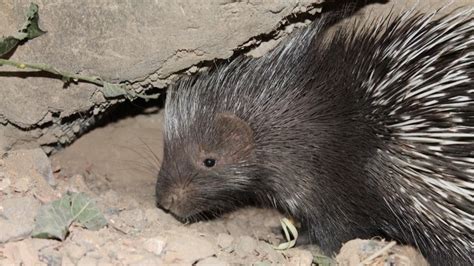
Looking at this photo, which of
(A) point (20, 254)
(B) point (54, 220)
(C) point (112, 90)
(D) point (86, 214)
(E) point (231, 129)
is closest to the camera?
(A) point (20, 254)

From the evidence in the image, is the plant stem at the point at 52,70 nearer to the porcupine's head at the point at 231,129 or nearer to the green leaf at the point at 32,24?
the green leaf at the point at 32,24

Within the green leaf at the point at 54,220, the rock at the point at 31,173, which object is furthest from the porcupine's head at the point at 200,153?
the green leaf at the point at 54,220

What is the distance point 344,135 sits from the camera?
3.11 meters

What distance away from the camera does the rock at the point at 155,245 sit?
103 inches

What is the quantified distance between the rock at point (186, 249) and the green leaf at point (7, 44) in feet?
3.37

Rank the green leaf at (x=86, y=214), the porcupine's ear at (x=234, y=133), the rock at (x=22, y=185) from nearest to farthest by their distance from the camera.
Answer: the green leaf at (x=86, y=214) < the rock at (x=22, y=185) < the porcupine's ear at (x=234, y=133)

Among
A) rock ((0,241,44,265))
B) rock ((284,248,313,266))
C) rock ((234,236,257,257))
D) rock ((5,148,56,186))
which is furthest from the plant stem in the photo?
rock ((284,248,313,266))

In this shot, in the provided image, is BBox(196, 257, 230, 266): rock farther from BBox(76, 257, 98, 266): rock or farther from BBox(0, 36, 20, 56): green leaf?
BBox(0, 36, 20, 56): green leaf

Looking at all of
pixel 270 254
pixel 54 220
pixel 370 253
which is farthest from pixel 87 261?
pixel 370 253

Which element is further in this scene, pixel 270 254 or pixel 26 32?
pixel 270 254

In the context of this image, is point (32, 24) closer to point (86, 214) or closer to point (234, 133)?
point (86, 214)

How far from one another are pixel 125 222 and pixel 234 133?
0.65 m

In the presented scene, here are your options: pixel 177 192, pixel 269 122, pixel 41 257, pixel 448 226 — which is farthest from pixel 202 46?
pixel 448 226

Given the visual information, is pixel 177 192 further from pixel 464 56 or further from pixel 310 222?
pixel 464 56
